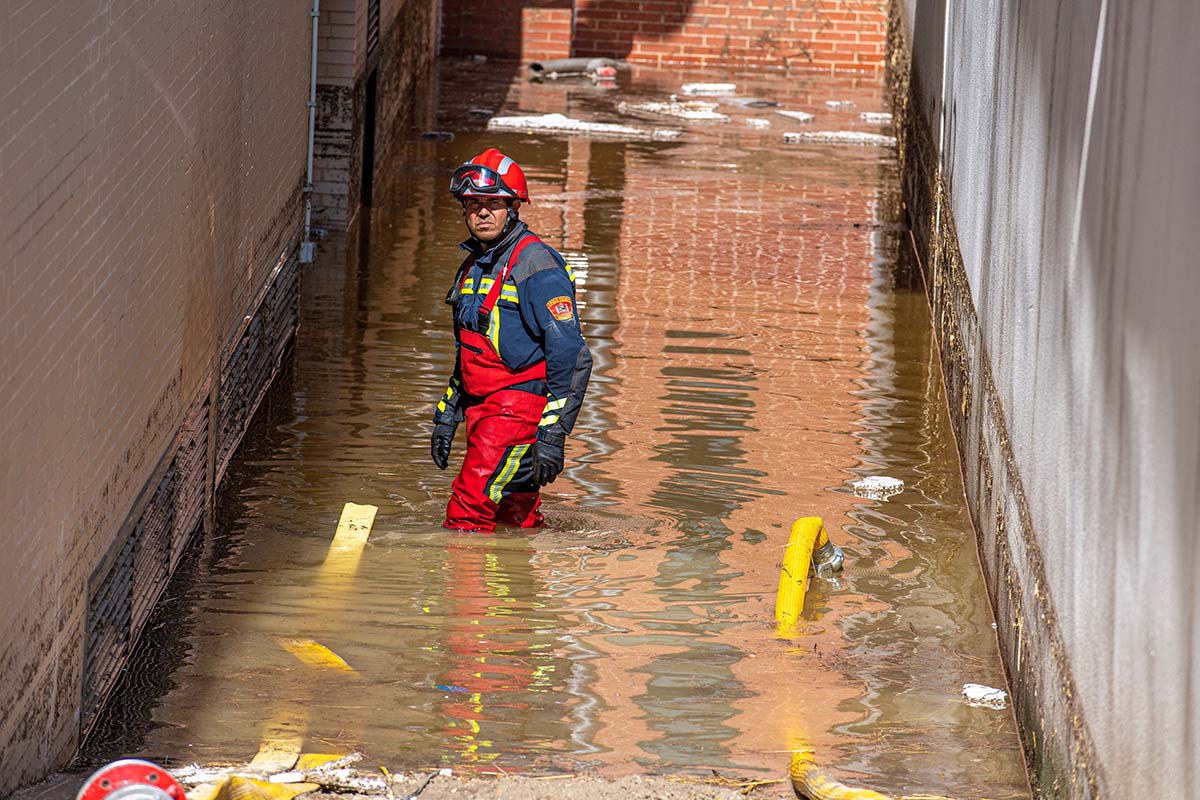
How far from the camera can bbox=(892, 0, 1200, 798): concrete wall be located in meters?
3.82

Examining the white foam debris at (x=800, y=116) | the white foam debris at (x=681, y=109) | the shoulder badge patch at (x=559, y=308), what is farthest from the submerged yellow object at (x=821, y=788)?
the white foam debris at (x=800, y=116)

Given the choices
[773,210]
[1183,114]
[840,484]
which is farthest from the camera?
[773,210]

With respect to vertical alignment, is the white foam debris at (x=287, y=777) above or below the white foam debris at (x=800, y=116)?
below

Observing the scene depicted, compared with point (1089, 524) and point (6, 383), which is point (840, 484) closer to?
point (1089, 524)

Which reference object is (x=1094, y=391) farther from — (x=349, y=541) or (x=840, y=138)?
(x=840, y=138)

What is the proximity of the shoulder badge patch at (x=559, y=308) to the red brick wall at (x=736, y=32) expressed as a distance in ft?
54.9

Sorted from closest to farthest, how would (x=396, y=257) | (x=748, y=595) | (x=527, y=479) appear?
(x=748, y=595), (x=527, y=479), (x=396, y=257)

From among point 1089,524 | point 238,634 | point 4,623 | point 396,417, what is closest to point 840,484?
point 396,417

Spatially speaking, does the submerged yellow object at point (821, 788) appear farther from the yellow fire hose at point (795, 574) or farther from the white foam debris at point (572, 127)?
the white foam debris at point (572, 127)

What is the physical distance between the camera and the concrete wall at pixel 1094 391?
12.5 ft

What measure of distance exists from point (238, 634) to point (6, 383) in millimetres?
2265

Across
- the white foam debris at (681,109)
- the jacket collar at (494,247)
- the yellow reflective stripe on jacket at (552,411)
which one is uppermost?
the white foam debris at (681,109)

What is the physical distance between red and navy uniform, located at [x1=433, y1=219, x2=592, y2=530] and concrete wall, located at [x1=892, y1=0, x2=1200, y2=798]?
173 centimetres

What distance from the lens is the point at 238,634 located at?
21.7ft
